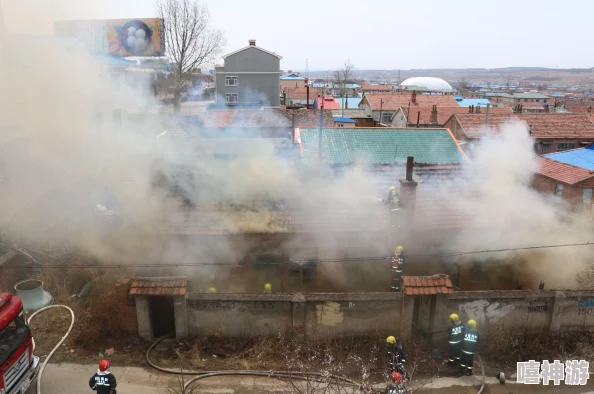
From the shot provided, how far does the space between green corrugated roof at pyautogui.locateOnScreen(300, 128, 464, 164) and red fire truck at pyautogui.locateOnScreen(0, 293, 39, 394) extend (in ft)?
37.1

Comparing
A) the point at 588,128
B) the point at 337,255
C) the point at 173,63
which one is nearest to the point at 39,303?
the point at 337,255

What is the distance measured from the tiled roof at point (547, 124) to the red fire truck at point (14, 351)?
2302 cm

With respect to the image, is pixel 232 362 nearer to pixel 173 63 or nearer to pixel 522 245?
pixel 522 245

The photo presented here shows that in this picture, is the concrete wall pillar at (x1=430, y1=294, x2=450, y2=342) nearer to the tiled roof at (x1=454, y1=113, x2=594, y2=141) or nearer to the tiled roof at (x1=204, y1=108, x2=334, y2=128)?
the tiled roof at (x1=204, y1=108, x2=334, y2=128)

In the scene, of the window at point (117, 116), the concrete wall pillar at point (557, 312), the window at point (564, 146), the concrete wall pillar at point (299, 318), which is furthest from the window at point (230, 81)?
the concrete wall pillar at point (557, 312)

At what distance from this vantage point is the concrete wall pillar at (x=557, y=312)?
327 inches

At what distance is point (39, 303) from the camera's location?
362 inches

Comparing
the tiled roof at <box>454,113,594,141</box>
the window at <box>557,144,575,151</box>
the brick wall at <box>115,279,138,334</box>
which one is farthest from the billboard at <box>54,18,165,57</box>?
the window at <box>557,144,575,151</box>

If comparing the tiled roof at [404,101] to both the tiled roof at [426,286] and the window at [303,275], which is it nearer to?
the window at [303,275]

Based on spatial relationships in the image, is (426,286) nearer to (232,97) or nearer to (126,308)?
(126,308)

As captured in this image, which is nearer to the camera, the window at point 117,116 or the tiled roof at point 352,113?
the window at point 117,116

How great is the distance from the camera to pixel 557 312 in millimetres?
8383

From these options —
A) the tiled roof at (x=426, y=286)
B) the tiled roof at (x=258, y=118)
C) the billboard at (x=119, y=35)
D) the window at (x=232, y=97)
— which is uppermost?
the billboard at (x=119, y=35)

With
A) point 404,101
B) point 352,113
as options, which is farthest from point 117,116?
point 404,101
